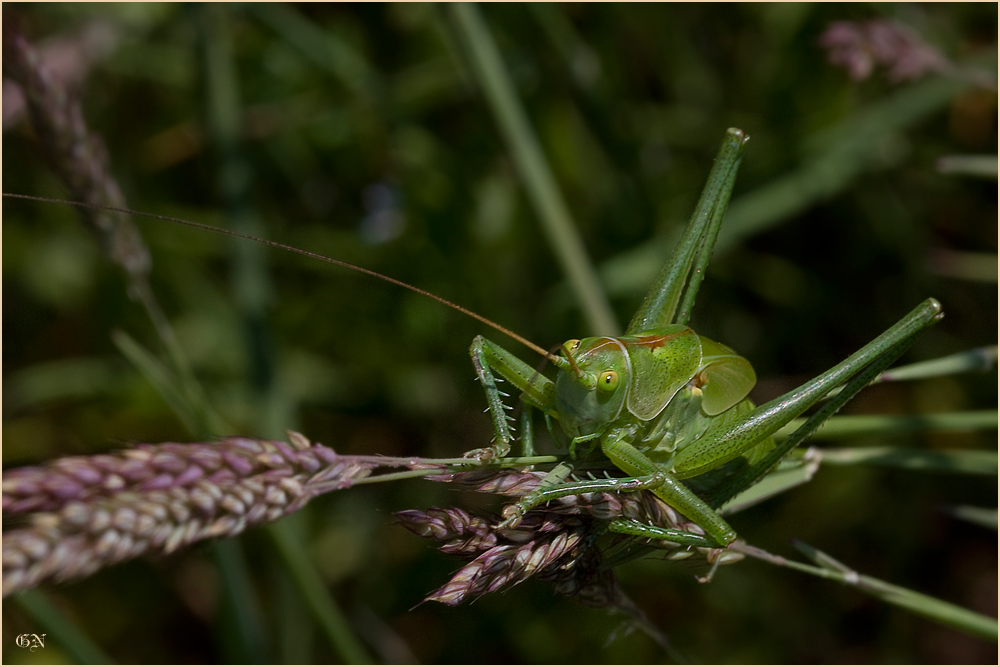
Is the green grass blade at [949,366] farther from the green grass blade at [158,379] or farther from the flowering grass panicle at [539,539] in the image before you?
the green grass blade at [158,379]

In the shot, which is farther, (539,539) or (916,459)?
(916,459)

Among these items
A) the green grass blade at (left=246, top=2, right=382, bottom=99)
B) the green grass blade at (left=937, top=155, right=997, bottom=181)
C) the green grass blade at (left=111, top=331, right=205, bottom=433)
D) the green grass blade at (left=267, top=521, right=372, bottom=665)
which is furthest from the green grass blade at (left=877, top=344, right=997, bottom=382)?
the green grass blade at (left=246, top=2, right=382, bottom=99)

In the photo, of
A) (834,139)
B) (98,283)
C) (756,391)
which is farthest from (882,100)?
(98,283)

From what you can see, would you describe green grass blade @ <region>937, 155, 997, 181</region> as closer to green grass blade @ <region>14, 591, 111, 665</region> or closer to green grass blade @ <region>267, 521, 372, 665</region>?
green grass blade @ <region>267, 521, 372, 665</region>

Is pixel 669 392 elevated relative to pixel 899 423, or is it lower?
elevated

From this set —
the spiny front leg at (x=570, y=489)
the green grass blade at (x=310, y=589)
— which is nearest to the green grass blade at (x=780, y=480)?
the spiny front leg at (x=570, y=489)

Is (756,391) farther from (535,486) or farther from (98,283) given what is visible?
(98,283)

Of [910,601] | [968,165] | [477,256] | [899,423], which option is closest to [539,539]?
[910,601]

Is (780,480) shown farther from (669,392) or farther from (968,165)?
(968,165)
